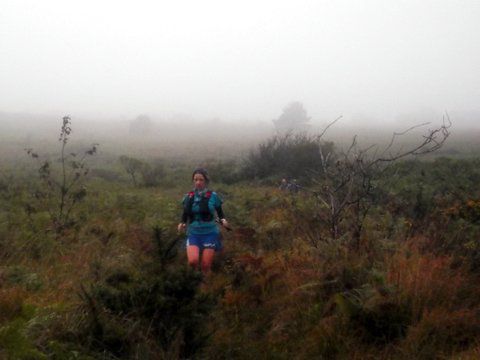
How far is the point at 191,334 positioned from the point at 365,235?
3.27 metres

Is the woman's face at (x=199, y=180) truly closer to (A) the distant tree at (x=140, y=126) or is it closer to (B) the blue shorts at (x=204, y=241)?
(B) the blue shorts at (x=204, y=241)

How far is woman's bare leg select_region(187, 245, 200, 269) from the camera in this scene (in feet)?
21.4

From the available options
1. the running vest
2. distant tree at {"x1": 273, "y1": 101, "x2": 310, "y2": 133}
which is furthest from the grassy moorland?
distant tree at {"x1": 273, "y1": 101, "x2": 310, "y2": 133}

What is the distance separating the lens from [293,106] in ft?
214

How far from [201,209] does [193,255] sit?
2.61 feet

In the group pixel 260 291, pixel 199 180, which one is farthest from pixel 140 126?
pixel 260 291

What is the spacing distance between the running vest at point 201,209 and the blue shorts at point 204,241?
304 mm

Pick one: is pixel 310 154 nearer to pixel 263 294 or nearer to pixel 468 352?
pixel 263 294

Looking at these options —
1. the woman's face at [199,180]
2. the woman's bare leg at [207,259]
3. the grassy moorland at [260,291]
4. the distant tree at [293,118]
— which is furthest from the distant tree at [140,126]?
the woman's bare leg at [207,259]

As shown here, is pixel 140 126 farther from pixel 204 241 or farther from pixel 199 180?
pixel 204 241

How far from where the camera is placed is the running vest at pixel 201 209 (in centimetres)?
Answer: 712

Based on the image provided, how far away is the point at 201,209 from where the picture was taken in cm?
712

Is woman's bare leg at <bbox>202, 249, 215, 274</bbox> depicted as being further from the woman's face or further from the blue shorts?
the woman's face

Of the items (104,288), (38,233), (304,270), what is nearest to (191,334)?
(104,288)
